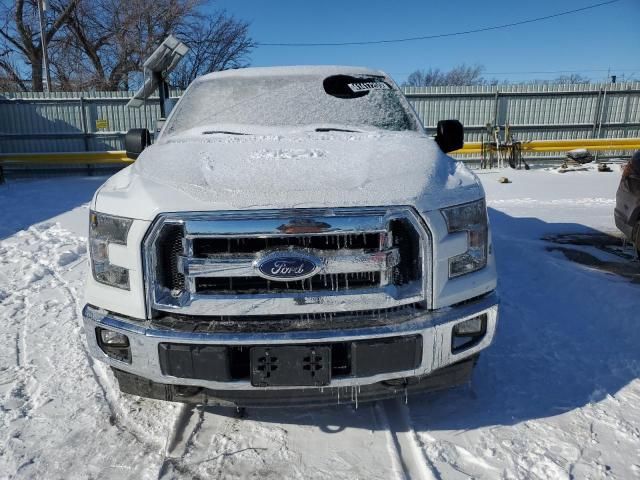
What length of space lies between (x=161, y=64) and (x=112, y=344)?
26.9ft

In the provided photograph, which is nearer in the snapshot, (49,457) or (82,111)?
(49,457)

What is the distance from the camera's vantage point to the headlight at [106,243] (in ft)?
7.00

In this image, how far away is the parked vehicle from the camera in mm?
4957

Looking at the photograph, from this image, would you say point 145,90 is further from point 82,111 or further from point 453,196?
point 453,196

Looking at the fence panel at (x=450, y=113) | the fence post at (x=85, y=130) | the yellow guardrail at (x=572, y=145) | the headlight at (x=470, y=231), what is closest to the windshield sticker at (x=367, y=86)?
the headlight at (x=470, y=231)

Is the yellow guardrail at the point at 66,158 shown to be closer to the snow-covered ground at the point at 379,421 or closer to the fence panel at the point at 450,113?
the fence panel at the point at 450,113

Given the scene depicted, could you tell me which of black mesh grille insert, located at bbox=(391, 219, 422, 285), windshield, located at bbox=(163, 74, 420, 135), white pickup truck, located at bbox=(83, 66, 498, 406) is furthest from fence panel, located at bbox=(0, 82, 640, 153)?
black mesh grille insert, located at bbox=(391, 219, 422, 285)

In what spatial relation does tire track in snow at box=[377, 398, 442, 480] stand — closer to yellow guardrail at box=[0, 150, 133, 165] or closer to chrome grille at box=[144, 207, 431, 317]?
chrome grille at box=[144, 207, 431, 317]

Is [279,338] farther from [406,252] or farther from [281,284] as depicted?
[406,252]

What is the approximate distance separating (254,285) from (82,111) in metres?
15.0

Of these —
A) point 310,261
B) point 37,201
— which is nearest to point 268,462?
point 310,261

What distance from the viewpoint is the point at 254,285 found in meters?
2.11

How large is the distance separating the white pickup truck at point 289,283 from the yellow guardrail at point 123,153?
13345mm

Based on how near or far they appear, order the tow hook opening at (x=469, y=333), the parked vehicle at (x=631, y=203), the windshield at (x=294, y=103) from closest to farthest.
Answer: the tow hook opening at (x=469, y=333), the windshield at (x=294, y=103), the parked vehicle at (x=631, y=203)
